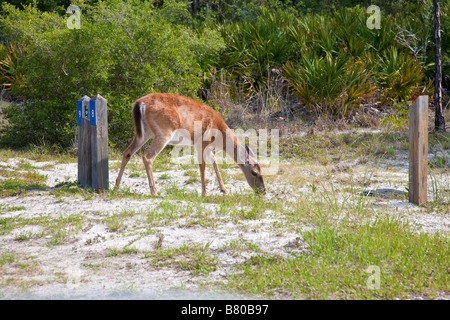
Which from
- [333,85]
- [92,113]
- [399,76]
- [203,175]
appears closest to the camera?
[92,113]

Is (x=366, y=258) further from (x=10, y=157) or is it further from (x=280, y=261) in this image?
(x=10, y=157)

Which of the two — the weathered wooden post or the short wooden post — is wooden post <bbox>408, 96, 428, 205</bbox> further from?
the short wooden post

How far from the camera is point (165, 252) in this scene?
473 cm

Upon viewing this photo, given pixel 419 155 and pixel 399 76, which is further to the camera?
pixel 399 76

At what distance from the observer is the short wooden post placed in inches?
285

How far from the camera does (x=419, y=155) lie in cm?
673

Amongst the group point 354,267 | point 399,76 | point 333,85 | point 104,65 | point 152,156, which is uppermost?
point 104,65

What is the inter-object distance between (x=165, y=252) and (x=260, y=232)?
3.84 feet

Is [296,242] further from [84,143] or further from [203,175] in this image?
[84,143]

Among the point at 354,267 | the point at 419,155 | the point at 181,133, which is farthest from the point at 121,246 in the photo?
the point at 419,155

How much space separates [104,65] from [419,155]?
22.9 feet

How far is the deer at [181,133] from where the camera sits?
25.5ft
